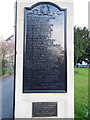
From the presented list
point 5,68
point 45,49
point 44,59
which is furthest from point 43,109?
point 5,68

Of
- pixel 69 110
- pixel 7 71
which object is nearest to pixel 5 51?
pixel 7 71

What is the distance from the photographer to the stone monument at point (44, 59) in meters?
4.07

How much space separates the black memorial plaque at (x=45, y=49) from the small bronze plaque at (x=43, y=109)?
0.28 metres

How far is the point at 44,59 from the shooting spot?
4121mm

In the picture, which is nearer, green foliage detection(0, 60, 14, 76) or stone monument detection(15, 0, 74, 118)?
stone monument detection(15, 0, 74, 118)

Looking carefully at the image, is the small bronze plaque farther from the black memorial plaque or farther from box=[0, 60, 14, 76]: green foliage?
box=[0, 60, 14, 76]: green foliage

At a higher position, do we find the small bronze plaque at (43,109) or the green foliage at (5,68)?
the green foliage at (5,68)

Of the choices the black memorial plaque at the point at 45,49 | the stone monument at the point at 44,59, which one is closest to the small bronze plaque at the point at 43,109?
the stone monument at the point at 44,59

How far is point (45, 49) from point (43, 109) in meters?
1.28

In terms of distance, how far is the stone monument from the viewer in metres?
4.07

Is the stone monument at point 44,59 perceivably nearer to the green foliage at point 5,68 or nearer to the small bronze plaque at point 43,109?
the small bronze plaque at point 43,109

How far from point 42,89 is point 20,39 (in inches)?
46.2

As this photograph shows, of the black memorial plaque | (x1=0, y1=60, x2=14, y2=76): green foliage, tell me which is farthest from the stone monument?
(x1=0, y1=60, x2=14, y2=76): green foliage

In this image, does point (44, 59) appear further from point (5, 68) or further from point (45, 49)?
point (5, 68)
